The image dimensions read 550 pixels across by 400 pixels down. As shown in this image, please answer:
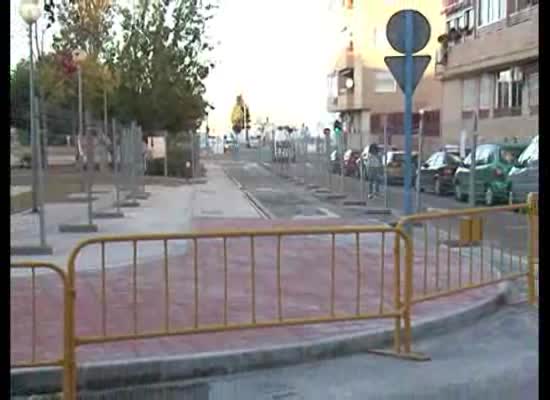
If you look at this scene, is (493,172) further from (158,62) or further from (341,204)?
(158,62)

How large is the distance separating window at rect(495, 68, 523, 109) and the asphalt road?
407 inches

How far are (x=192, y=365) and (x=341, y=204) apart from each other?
17.5 m

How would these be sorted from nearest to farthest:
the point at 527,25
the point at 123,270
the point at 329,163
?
the point at 123,270 < the point at 329,163 < the point at 527,25

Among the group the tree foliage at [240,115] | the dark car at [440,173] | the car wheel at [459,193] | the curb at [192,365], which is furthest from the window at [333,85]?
the curb at [192,365]

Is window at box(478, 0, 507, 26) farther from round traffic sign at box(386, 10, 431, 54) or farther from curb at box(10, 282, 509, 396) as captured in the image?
curb at box(10, 282, 509, 396)

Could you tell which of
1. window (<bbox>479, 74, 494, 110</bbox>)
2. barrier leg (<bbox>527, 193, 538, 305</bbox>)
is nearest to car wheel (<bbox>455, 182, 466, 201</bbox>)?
barrier leg (<bbox>527, 193, 538, 305</bbox>)

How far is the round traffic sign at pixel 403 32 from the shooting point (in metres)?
9.88

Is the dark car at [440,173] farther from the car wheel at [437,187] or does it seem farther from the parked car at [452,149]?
the parked car at [452,149]

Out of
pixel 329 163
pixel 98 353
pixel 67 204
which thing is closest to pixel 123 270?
pixel 98 353
